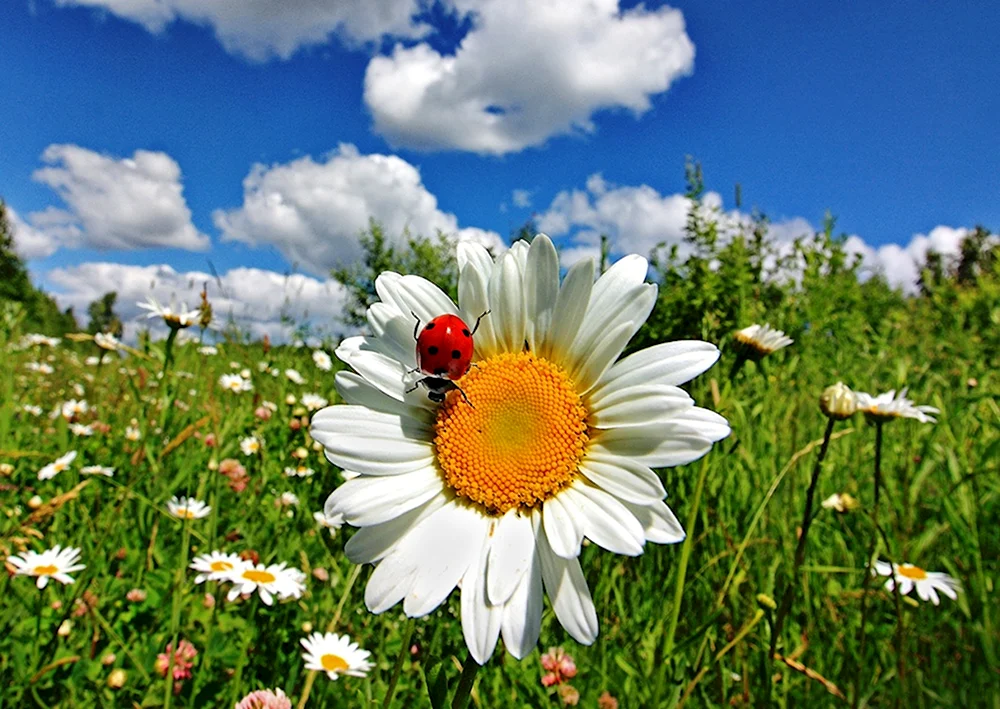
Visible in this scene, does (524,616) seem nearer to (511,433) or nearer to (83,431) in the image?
(511,433)

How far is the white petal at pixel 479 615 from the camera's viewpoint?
84 centimetres

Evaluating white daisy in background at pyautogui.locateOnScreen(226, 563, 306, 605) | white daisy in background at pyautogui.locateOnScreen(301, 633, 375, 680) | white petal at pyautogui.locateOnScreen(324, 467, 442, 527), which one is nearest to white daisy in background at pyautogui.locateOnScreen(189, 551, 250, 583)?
white daisy in background at pyautogui.locateOnScreen(226, 563, 306, 605)

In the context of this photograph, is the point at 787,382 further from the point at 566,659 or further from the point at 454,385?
the point at 454,385

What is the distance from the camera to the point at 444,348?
0.96 meters

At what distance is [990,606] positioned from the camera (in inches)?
71.1

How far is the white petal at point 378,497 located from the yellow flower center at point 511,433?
0.05m

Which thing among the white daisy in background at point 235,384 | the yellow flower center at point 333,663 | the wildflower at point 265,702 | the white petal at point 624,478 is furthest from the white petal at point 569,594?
the white daisy in background at point 235,384

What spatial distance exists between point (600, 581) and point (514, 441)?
1177 millimetres

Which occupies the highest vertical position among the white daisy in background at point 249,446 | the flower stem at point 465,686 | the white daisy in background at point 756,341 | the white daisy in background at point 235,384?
the white daisy in background at point 235,384

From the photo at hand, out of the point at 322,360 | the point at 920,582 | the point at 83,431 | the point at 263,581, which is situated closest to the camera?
the point at 263,581

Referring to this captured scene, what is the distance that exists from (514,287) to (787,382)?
3.71 metres

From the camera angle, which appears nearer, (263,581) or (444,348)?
(444,348)

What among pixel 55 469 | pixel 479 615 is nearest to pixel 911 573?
pixel 479 615

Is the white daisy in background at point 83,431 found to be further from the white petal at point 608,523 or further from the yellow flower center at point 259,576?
the white petal at point 608,523
